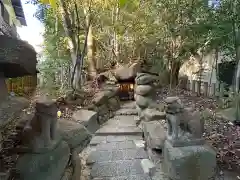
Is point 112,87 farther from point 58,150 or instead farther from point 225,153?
point 58,150

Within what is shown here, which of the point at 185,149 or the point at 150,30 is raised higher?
the point at 150,30

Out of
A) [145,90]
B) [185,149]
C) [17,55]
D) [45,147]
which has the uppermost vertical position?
[17,55]

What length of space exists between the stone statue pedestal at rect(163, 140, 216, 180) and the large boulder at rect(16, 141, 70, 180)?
4.07 feet

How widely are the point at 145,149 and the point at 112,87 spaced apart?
366 cm

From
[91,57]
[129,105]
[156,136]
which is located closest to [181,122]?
[156,136]

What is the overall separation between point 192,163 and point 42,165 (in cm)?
158

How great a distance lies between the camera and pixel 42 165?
178cm

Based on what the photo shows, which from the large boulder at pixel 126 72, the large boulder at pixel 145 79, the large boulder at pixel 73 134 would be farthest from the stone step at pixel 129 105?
the large boulder at pixel 73 134

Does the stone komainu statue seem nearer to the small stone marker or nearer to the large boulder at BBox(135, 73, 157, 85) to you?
A: the small stone marker

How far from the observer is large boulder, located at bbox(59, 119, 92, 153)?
2.11m

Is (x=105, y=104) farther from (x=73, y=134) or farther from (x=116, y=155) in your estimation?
(x=73, y=134)

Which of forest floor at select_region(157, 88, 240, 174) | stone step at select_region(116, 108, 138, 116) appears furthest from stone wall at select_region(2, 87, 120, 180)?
stone step at select_region(116, 108, 138, 116)

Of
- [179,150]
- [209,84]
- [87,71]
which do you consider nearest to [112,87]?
[87,71]

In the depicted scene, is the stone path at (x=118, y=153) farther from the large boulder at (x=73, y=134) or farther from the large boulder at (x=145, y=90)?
the large boulder at (x=73, y=134)
